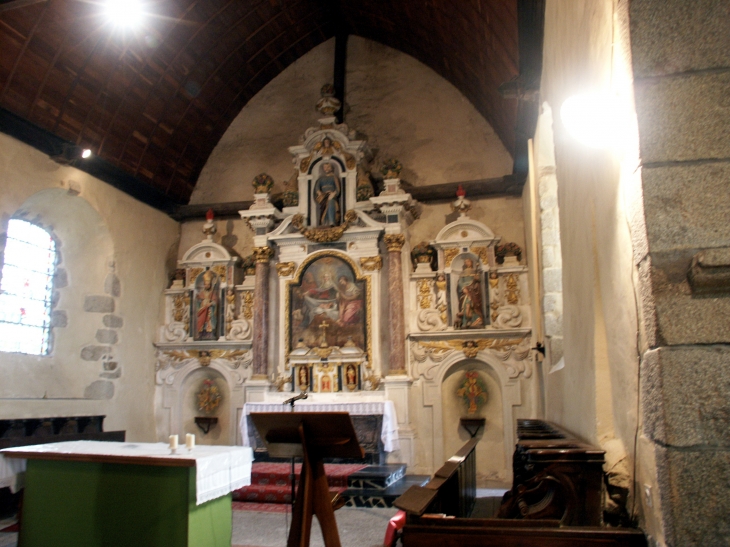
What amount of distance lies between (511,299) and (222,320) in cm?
457

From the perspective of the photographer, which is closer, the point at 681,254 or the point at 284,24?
the point at 681,254

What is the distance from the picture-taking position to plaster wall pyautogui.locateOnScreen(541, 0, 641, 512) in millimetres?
2820

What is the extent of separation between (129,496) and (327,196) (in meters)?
6.12

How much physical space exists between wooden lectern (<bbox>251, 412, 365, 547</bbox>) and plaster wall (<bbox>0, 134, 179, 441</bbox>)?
17.3 ft

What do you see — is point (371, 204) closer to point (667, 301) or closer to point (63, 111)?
point (63, 111)

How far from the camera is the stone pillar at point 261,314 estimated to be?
9734mm

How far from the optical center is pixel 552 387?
635 cm

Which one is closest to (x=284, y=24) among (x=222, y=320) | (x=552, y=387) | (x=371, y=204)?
(x=371, y=204)

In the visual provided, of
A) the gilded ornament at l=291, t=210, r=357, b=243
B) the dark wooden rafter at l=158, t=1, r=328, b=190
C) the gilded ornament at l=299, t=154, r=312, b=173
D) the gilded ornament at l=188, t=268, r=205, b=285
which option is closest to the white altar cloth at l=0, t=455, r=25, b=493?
the gilded ornament at l=188, t=268, r=205, b=285

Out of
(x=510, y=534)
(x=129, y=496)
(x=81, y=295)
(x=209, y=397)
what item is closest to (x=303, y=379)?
(x=209, y=397)

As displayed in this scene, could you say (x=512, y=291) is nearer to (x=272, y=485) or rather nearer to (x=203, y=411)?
(x=272, y=485)

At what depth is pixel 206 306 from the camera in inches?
409

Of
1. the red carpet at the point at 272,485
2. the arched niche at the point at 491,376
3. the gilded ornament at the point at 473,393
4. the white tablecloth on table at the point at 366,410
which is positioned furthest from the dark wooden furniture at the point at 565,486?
the gilded ornament at the point at 473,393

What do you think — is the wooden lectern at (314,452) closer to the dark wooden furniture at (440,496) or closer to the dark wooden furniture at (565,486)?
the dark wooden furniture at (440,496)
